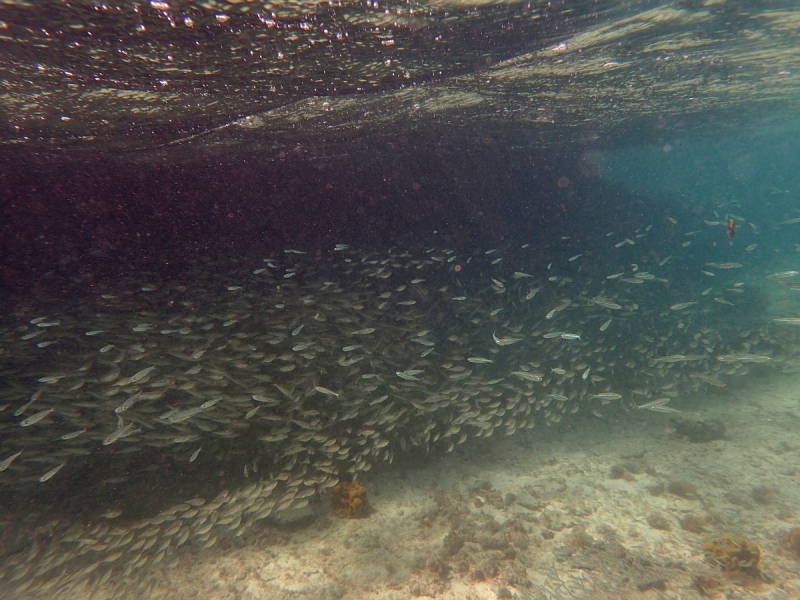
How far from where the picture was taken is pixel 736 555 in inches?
223

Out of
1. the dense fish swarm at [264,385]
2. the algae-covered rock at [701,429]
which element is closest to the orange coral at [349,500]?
the dense fish swarm at [264,385]

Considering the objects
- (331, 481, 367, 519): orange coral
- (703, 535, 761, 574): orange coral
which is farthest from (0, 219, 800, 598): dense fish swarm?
(703, 535, 761, 574): orange coral

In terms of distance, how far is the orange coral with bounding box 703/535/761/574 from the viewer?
220 inches

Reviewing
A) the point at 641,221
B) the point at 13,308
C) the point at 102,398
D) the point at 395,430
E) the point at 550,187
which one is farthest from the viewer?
the point at 641,221

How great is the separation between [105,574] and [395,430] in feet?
17.0

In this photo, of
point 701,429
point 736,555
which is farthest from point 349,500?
point 701,429

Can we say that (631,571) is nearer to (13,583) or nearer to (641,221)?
(13,583)

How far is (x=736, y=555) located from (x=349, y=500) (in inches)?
240

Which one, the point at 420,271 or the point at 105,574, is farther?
the point at 420,271

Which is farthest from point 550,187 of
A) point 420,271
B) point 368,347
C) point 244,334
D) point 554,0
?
point 244,334

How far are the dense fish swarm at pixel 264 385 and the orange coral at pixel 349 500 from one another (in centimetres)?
32

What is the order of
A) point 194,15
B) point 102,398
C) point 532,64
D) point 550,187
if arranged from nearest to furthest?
1. point 194,15
2. point 102,398
3. point 532,64
4. point 550,187

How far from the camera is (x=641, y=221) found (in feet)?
71.5

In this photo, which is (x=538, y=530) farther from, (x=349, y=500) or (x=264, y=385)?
(x=264, y=385)
